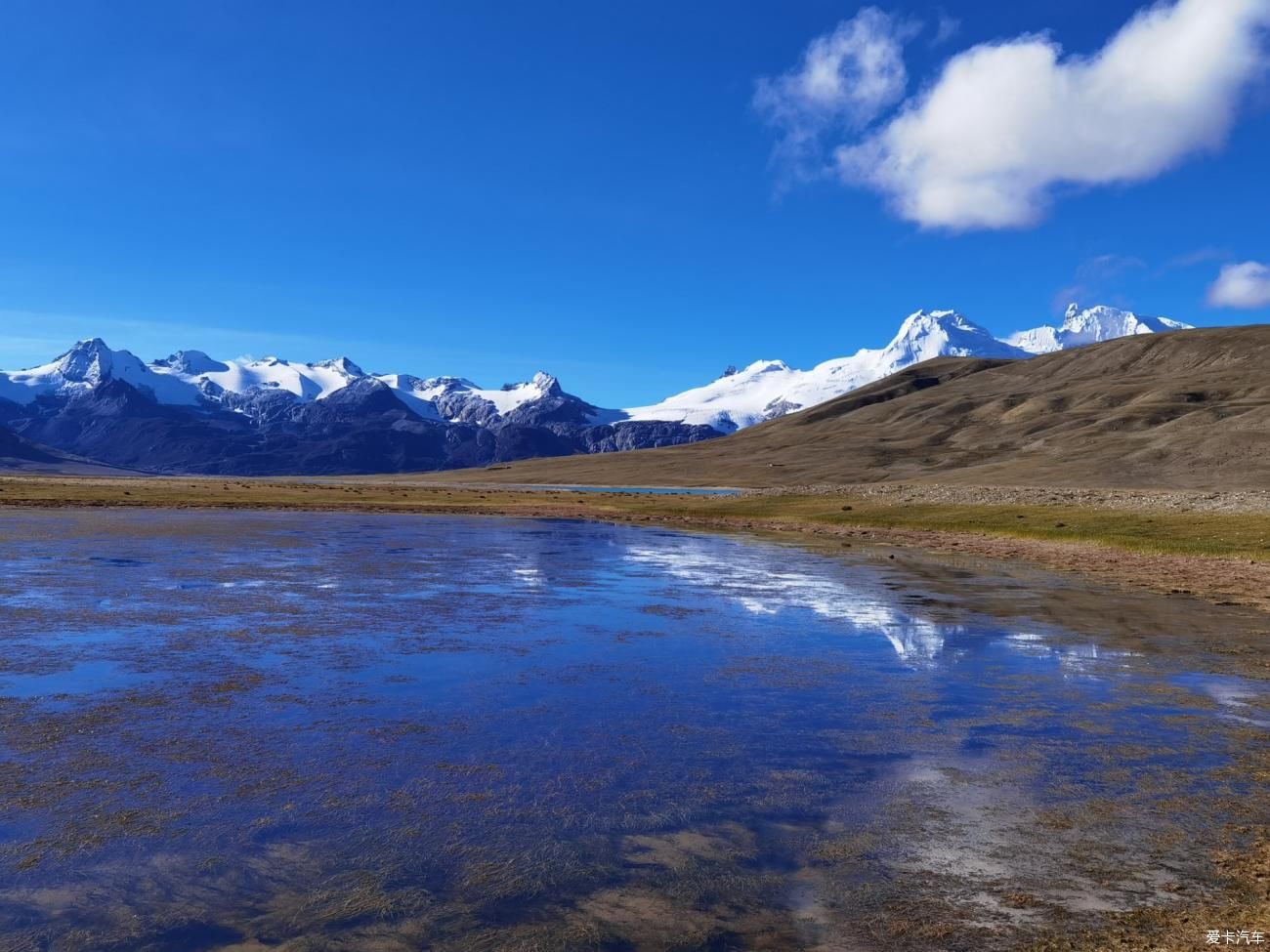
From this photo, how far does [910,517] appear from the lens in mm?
69562

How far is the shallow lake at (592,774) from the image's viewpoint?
27.0ft

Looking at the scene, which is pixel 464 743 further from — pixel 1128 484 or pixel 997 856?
pixel 1128 484

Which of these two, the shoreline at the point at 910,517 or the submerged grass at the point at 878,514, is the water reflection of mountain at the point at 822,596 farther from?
the submerged grass at the point at 878,514

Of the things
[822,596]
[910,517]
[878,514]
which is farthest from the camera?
[878,514]

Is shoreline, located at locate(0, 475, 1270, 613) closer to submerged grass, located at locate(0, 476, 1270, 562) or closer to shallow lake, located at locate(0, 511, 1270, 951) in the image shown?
submerged grass, located at locate(0, 476, 1270, 562)

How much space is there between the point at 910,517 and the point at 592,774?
6177cm

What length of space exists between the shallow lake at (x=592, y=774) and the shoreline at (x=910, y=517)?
1397 cm

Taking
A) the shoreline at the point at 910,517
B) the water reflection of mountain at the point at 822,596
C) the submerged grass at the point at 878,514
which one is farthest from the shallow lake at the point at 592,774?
the submerged grass at the point at 878,514

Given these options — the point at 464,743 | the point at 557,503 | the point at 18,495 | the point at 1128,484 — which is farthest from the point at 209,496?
the point at 1128,484

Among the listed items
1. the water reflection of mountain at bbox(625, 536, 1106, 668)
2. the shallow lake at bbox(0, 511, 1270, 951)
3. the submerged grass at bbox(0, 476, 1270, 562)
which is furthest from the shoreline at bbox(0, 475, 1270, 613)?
the shallow lake at bbox(0, 511, 1270, 951)

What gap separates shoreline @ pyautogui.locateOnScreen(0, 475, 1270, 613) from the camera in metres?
37.1

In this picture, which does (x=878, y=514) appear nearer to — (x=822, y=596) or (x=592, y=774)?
(x=822, y=596)

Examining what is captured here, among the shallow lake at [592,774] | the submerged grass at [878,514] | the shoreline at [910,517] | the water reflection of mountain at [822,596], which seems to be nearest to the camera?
the shallow lake at [592,774]

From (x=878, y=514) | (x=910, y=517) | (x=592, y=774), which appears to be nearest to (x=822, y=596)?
(x=592, y=774)
